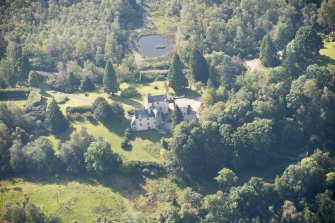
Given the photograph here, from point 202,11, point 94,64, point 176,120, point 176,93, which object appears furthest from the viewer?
point 202,11

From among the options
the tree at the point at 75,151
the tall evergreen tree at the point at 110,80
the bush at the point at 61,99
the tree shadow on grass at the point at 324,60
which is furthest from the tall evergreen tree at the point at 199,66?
the tree at the point at 75,151

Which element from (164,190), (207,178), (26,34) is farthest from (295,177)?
(26,34)

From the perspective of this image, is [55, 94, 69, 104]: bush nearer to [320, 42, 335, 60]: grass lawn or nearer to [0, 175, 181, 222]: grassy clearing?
[0, 175, 181, 222]: grassy clearing

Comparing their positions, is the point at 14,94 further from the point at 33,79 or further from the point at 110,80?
the point at 110,80

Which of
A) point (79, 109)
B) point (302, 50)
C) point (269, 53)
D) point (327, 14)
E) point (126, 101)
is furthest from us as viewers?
point (327, 14)

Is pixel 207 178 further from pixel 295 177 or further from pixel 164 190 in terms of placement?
pixel 295 177

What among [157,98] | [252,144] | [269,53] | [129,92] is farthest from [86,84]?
[252,144]
